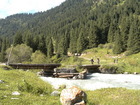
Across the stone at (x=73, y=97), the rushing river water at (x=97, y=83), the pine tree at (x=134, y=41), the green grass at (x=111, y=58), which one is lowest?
the rushing river water at (x=97, y=83)

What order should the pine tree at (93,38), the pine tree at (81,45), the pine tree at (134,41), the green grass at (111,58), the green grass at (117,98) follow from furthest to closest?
the pine tree at (93,38), the pine tree at (81,45), the pine tree at (134,41), the green grass at (111,58), the green grass at (117,98)

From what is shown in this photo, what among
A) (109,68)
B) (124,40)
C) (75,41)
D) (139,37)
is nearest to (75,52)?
(75,41)

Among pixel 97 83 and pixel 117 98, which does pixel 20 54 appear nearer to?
pixel 97 83

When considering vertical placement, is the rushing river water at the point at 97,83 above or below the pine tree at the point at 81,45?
below

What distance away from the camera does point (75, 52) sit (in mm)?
118062

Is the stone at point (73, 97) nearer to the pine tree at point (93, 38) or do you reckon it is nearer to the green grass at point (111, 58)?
the green grass at point (111, 58)

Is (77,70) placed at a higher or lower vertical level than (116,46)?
lower

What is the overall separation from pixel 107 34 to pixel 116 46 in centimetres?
3539

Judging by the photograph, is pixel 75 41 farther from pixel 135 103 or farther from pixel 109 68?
pixel 135 103

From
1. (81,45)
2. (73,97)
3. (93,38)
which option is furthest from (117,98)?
(93,38)

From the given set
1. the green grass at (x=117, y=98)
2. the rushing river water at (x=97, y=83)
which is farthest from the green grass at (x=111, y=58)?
the green grass at (x=117, y=98)

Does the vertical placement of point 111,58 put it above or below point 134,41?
below

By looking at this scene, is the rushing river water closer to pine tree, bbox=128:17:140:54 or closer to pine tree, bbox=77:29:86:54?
pine tree, bbox=128:17:140:54

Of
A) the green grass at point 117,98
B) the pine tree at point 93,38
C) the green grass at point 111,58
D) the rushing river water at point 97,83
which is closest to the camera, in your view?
the green grass at point 117,98
